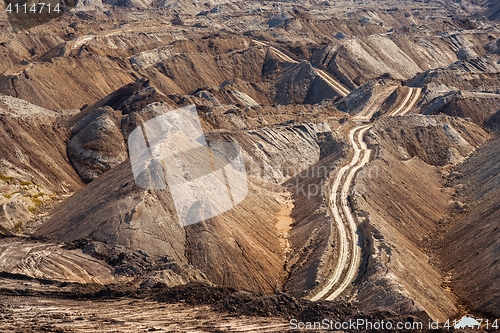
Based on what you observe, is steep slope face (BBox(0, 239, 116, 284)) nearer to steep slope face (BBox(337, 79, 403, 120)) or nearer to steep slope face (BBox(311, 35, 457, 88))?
steep slope face (BBox(337, 79, 403, 120))

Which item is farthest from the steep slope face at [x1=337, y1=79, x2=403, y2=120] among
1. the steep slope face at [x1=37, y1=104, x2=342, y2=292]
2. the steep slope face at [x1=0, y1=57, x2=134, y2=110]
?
the steep slope face at [x1=37, y1=104, x2=342, y2=292]

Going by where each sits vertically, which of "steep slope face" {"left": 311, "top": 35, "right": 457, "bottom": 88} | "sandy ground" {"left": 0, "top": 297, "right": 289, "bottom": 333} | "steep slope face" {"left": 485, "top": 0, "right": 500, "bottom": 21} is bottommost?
"sandy ground" {"left": 0, "top": 297, "right": 289, "bottom": 333}

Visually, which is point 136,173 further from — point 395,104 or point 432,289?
point 395,104

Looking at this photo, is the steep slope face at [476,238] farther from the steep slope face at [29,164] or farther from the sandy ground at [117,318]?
the steep slope face at [29,164]

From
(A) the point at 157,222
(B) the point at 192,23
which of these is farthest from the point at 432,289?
(B) the point at 192,23

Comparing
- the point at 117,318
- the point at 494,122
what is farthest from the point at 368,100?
the point at 117,318

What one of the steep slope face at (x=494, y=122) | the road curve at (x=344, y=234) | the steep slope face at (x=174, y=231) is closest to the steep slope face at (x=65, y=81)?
the steep slope face at (x=174, y=231)
